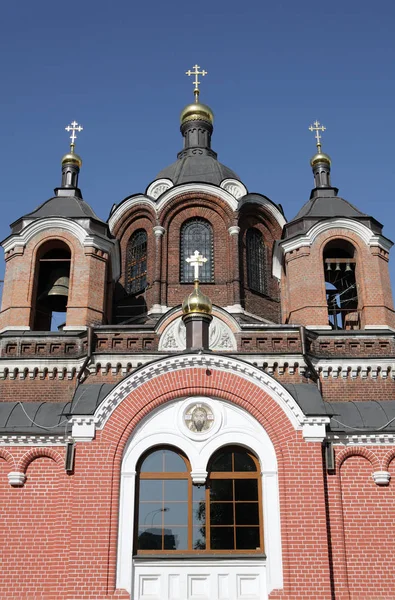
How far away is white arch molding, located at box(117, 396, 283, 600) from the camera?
39.5 feet

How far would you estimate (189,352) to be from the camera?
43.8 feet

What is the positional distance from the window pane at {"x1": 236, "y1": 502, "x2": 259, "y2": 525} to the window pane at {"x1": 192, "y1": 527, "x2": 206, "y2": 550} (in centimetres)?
63

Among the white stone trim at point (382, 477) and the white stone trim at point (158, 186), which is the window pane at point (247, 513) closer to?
the white stone trim at point (382, 477)

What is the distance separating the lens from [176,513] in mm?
12648

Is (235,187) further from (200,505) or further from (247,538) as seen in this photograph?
(247,538)

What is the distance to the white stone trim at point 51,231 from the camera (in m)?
17.9

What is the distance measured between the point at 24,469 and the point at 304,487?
5.10 meters

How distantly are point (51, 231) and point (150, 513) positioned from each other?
323 inches

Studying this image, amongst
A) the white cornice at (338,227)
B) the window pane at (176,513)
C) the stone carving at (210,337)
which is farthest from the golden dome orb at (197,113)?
the window pane at (176,513)

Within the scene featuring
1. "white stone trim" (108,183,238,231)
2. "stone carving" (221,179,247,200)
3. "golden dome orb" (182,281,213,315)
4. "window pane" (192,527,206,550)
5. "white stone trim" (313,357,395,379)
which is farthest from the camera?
"stone carving" (221,179,247,200)

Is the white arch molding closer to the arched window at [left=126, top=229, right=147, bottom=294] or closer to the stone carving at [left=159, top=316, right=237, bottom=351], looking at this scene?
the stone carving at [left=159, top=316, right=237, bottom=351]

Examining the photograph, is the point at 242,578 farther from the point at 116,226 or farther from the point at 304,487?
the point at 116,226

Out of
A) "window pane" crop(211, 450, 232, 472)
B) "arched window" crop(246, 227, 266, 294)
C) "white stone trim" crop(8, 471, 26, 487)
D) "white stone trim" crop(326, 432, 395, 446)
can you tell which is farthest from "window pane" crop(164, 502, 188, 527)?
"arched window" crop(246, 227, 266, 294)

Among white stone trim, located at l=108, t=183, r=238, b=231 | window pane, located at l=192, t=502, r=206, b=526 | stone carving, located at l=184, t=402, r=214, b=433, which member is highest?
white stone trim, located at l=108, t=183, r=238, b=231
